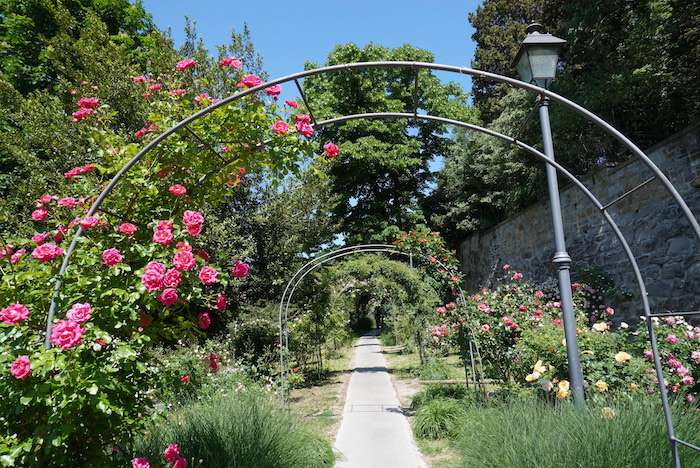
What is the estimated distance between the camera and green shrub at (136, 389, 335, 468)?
3035 millimetres

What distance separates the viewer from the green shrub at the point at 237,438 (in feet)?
9.96

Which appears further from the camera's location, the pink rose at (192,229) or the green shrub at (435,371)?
the green shrub at (435,371)

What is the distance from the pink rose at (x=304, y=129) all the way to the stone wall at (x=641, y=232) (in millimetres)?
Result: 5478

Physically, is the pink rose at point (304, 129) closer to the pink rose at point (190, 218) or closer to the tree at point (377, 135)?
the pink rose at point (190, 218)

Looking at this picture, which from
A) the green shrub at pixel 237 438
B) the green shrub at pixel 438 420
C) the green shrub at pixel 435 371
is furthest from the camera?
the green shrub at pixel 435 371

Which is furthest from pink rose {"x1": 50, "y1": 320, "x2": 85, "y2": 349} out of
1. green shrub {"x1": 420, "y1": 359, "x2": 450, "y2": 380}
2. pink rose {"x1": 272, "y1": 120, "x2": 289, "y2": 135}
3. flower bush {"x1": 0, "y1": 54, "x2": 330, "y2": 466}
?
green shrub {"x1": 420, "y1": 359, "x2": 450, "y2": 380}

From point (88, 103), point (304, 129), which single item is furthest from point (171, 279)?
point (88, 103)

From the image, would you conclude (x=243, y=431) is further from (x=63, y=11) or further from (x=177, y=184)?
(x=63, y=11)

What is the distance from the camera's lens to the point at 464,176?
13977 mm

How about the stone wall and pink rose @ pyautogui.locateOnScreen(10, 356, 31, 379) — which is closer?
pink rose @ pyautogui.locateOnScreen(10, 356, 31, 379)

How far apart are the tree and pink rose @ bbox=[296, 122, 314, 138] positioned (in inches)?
394

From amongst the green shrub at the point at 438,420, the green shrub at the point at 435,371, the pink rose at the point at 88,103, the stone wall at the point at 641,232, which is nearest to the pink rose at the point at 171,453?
Answer: the pink rose at the point at 88,103

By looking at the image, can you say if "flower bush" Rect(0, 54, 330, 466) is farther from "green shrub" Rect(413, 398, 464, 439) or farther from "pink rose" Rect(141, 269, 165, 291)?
"green shrub" Rect(413, 398, 464, 439)

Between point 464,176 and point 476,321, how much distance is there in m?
9.25
